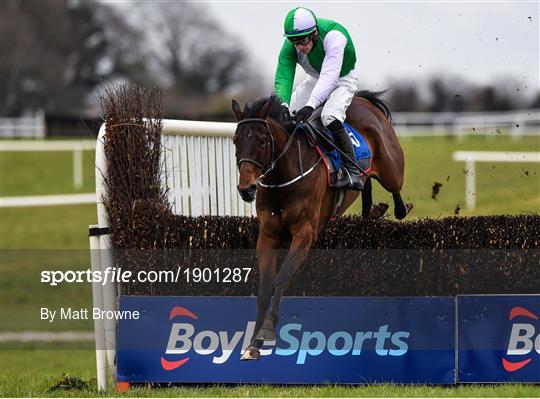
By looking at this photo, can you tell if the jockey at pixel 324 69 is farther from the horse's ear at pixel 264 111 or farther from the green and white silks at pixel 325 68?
the horse's ear at pixel 264 111

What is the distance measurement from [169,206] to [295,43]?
174 cm

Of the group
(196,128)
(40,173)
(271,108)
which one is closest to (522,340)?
(271,108)

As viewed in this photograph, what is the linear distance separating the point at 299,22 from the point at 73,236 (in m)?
16.8

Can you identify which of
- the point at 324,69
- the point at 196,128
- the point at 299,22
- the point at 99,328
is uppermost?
the point at 299,22

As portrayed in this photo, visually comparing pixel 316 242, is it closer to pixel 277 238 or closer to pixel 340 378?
pixel 277 238

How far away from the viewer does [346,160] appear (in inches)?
309

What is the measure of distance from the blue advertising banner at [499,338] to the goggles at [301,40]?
2262 mm

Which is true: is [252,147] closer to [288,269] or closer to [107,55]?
[288,269]

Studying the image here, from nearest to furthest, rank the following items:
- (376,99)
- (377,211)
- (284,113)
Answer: (284,113), (377,211), (376,99)

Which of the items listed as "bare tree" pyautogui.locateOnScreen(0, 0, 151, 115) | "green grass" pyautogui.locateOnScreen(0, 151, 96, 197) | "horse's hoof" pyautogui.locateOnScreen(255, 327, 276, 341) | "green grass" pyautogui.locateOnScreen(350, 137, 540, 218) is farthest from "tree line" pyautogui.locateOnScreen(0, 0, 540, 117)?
"horse's hoof" pyautogui.locateOnScreen(255, 327, 276, 341)

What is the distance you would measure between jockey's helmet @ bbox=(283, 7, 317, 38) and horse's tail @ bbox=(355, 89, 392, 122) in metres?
1.66

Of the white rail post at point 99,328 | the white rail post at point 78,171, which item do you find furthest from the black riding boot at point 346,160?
the white rail post at point 78,171

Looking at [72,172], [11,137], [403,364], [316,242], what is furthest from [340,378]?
[11,137]

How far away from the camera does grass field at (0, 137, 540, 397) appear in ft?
23.7
